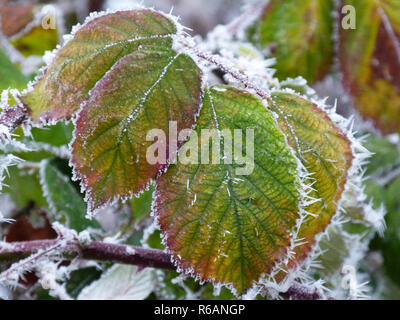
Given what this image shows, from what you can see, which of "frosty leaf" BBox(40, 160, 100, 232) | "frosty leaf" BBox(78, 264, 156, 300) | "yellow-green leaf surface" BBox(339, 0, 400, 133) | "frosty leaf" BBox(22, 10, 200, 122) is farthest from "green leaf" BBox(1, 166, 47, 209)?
"yellow-green leaf surface" BBox(339, 0, 400, 133)

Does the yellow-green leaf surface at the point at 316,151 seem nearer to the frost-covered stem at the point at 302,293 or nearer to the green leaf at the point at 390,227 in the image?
the frost-covered stem at the point at 302,293

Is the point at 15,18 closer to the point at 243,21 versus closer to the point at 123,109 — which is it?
the point at 243,21

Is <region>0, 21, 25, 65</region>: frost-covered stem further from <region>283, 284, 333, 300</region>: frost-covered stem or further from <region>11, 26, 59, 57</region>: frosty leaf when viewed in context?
<region>283, 284, 333, 300</region>: frost-covered stem

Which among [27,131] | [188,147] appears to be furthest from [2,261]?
[188,147]

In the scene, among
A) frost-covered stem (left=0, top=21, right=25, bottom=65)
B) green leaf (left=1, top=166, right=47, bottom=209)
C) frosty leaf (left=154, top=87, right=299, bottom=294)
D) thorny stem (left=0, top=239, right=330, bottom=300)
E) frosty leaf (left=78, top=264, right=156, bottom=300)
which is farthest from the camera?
frost-covered stem (left=0, top=21, right=25, bottom=65)
